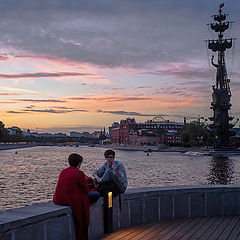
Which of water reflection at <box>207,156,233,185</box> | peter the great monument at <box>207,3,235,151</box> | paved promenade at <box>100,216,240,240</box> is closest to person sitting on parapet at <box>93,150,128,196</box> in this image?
paved promenade at <box>100,216,240,240</box>

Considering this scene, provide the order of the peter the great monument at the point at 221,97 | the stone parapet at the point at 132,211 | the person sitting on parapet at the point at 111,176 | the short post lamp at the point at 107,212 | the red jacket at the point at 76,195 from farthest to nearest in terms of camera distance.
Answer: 1. the peter the great monument at the point at 221,97
2. the person sitting on parapet at the point at 111,176
3. the short post lamp at the point at 107,212
4. the red jacket at the point at 76,195
5. the stone parapet at the point at 132,211

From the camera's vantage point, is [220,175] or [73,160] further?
[220,175]

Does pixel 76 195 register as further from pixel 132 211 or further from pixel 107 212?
pixel 132 211

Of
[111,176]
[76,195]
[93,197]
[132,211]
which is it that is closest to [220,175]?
[132,211]

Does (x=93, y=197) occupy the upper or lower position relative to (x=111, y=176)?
lower

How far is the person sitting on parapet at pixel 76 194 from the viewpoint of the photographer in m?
6.49

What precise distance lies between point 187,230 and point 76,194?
274cm

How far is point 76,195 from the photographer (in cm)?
653

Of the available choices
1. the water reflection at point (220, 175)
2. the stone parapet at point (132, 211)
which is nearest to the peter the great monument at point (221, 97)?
the water reflection at point (220, 175)

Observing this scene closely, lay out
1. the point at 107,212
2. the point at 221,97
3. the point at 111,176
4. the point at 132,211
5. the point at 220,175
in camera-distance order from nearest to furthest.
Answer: the point at 107,212 < the point at 111,176 < the point at 132,211 < the point at 220,175 < the point at 221,97

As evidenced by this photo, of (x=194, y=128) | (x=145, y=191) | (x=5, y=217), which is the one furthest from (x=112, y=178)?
(x=194, y=128)

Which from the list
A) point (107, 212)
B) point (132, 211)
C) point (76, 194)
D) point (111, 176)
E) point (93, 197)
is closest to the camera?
point (76, 194)

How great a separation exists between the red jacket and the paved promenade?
0.92 metres

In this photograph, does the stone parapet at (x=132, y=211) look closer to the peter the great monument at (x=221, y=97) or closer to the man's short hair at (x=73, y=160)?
the man's short hair at (x=73, y=160)
